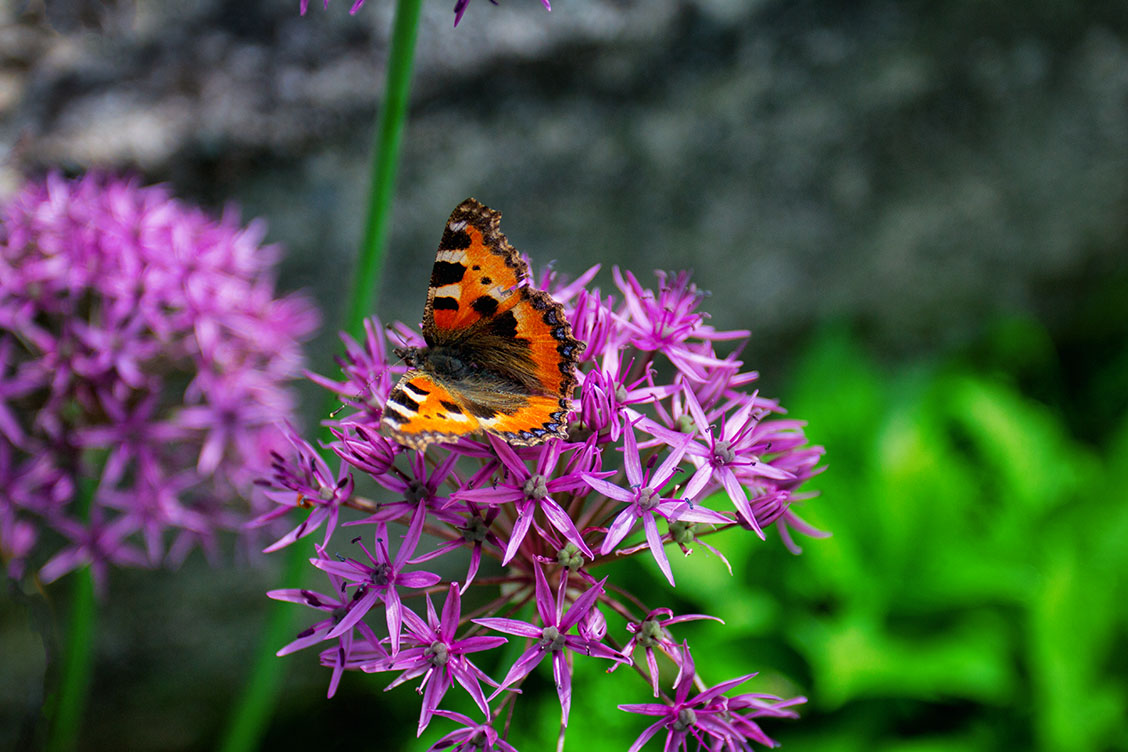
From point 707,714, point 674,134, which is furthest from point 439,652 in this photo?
point 674,134

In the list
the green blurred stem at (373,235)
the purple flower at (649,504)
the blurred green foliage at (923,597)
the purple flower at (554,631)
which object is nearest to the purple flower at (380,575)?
the purple flower at (554,631)

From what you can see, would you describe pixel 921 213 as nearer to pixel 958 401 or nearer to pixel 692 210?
pixel 958 401

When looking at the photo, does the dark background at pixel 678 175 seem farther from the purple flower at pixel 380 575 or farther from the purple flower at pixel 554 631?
the purple flower at pixel 554 631

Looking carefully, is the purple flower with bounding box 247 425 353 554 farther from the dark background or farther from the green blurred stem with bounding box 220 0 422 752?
the dark background

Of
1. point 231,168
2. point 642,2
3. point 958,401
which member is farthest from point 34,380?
point 958,401

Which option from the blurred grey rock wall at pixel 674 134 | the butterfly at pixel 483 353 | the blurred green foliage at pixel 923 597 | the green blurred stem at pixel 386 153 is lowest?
the blurred green foliage at pixel 923 597

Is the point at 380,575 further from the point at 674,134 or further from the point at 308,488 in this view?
the point at 674,134

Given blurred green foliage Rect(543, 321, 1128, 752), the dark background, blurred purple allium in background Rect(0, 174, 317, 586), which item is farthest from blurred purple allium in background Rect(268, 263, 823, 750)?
blurred green foliage Rect(543, 321, 1128, 752)

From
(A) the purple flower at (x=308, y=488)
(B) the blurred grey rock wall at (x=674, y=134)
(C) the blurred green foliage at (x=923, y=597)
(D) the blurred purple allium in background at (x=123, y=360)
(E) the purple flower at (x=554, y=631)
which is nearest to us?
(E) the purple flower at (x=554, y=631)
